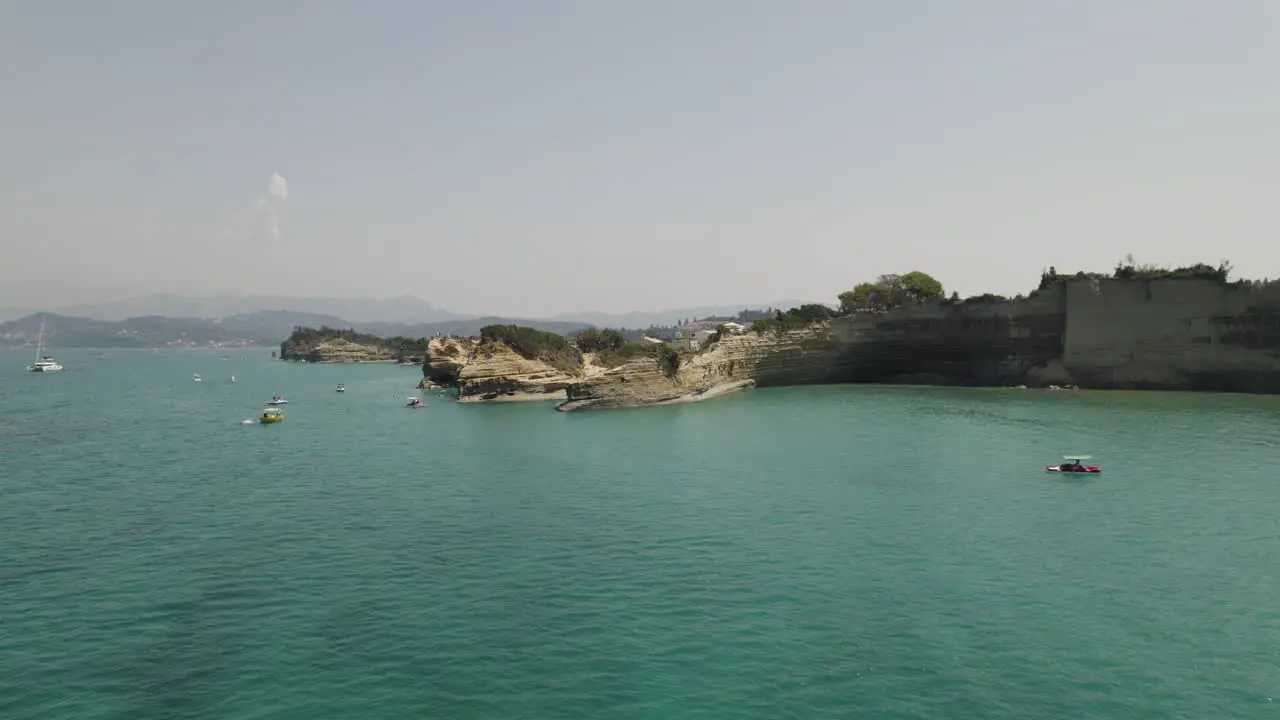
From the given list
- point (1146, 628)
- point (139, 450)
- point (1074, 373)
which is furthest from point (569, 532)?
point (1074, 373)

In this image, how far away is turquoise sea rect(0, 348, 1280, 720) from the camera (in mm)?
14633

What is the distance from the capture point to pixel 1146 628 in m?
17.3

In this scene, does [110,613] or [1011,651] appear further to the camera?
[110,613]

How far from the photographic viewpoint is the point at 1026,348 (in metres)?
80.3

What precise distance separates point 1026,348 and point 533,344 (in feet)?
182

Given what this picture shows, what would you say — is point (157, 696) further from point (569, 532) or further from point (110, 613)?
point (569, 532)

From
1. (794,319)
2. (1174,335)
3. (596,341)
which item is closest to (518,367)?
(596,341)

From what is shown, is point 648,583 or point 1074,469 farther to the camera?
point 1074,469

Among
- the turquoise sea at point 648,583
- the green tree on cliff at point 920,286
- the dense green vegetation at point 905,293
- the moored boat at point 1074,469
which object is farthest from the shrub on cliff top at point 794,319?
the moored boat at point 1074,469

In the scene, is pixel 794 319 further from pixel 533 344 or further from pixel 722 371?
pixel 533 344

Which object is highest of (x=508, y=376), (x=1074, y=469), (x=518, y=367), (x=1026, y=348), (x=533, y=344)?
(x=1026, y=348)

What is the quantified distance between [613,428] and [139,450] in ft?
104

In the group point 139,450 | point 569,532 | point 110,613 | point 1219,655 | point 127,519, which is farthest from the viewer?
point 139,450

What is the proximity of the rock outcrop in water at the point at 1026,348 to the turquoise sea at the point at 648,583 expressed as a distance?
97.8 ft
